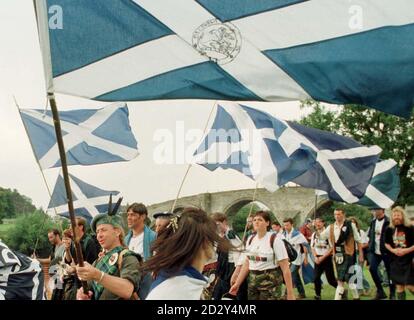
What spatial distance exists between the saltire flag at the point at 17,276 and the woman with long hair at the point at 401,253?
681 cm

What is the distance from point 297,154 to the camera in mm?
10805

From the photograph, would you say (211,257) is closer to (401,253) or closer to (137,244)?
(137,244)

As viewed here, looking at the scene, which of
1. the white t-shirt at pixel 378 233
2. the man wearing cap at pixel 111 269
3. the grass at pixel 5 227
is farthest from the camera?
the grass at pixel 5 227

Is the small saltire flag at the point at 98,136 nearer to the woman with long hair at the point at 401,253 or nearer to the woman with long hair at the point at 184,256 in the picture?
the woman with long hair at the point at 401,253

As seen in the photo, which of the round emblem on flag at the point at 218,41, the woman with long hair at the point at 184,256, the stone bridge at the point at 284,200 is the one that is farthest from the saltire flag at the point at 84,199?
the stone bridge at the point at 284,200

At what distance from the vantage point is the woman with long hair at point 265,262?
8.52 metres

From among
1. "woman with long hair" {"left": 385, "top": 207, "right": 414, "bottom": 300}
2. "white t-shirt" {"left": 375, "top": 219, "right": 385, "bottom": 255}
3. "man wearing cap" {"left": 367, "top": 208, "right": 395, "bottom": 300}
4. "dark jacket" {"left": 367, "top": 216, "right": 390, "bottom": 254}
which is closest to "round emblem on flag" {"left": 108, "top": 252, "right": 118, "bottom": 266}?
"woman with long hair" {"left": 385, "top": 207, "right": 414, "bottom": 300}

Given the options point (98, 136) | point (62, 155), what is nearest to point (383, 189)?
point (98, 136)

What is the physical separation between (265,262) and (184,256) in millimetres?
5360

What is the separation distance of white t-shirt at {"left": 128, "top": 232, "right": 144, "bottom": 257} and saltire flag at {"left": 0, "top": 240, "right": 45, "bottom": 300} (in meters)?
1.83

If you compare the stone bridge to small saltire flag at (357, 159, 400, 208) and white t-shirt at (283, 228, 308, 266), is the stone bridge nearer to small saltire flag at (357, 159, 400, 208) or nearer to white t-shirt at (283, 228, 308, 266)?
white t-shirt at (283, 228, 308, 266)

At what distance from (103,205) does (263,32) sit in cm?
789
